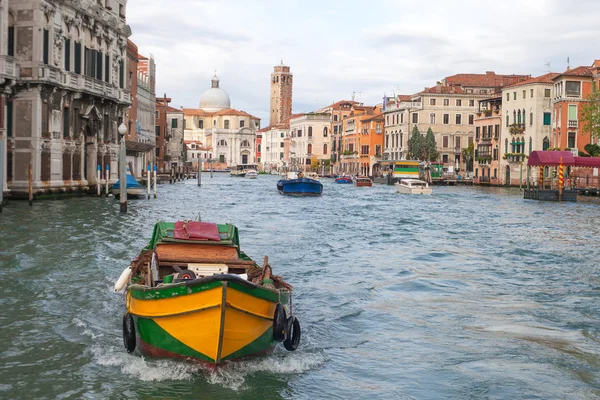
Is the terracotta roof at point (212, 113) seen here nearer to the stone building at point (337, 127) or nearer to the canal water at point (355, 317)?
the stone building at point (337, 127)

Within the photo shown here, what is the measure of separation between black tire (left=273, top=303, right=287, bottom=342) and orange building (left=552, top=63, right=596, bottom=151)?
1862 inches

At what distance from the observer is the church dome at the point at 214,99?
153 metres

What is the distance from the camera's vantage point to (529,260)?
1634 centimetres

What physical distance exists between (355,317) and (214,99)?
14488 centimetres

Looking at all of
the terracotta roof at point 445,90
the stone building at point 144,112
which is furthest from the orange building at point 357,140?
the stone building at point 144,112

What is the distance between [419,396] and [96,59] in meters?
31.2

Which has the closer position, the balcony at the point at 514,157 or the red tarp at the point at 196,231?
the red tarp at the point at 196,231

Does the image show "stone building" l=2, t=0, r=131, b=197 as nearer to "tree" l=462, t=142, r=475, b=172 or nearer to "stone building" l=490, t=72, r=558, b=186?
"stone building" l=490, t=72, r=558, b=186

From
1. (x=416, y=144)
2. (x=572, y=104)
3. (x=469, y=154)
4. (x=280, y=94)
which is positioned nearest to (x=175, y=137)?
(x=416, y=144)

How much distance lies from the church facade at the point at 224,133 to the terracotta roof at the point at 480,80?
67.2 m

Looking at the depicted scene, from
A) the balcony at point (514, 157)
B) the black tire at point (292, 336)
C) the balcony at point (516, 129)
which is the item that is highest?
the balcony at point (516, 129)

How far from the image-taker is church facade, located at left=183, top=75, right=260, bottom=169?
5699 inches

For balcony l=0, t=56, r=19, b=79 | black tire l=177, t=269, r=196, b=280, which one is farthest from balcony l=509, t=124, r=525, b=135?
black tire l=177, t=269, r=196, b=280

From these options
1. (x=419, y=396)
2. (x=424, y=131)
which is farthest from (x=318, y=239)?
(x=424, y=131)
